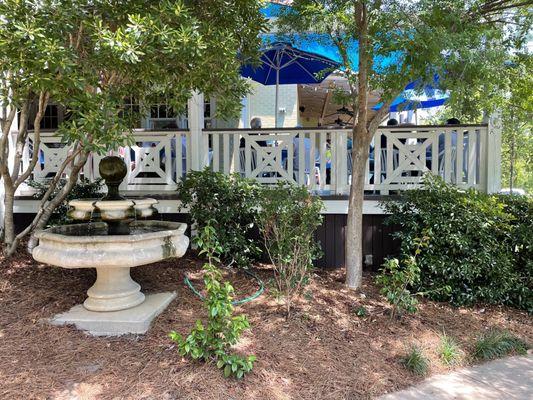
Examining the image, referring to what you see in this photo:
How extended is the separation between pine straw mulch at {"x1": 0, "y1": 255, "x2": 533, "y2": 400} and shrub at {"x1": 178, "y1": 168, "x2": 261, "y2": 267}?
1.24 feet

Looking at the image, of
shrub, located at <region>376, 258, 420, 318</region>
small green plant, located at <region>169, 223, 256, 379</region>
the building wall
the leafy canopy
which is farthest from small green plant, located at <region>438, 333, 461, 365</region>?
the building wall

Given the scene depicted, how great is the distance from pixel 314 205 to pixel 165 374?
2240 mm

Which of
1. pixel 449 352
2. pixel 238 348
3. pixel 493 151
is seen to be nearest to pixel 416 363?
pixel 449 352

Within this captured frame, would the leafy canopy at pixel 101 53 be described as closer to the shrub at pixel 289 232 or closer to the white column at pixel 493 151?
the shrub at pixel 289 232

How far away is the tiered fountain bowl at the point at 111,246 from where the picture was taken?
10.8 ft

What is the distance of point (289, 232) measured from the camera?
13.9 ft

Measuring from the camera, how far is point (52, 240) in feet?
11.1

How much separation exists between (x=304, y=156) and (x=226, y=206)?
1487 mm

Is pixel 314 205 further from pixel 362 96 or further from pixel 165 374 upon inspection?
pixel 165 374

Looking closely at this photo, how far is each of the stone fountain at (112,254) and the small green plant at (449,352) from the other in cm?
237

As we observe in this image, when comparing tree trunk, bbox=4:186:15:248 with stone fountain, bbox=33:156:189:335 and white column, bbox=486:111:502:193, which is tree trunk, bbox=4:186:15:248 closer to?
stone fountain, bbox=33:156:189:335

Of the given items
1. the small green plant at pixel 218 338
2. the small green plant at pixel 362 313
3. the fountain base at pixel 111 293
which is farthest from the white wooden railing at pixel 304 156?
the small green plant at pixel 218 338

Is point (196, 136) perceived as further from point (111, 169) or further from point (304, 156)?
point (111, 169)

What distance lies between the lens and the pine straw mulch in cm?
287
